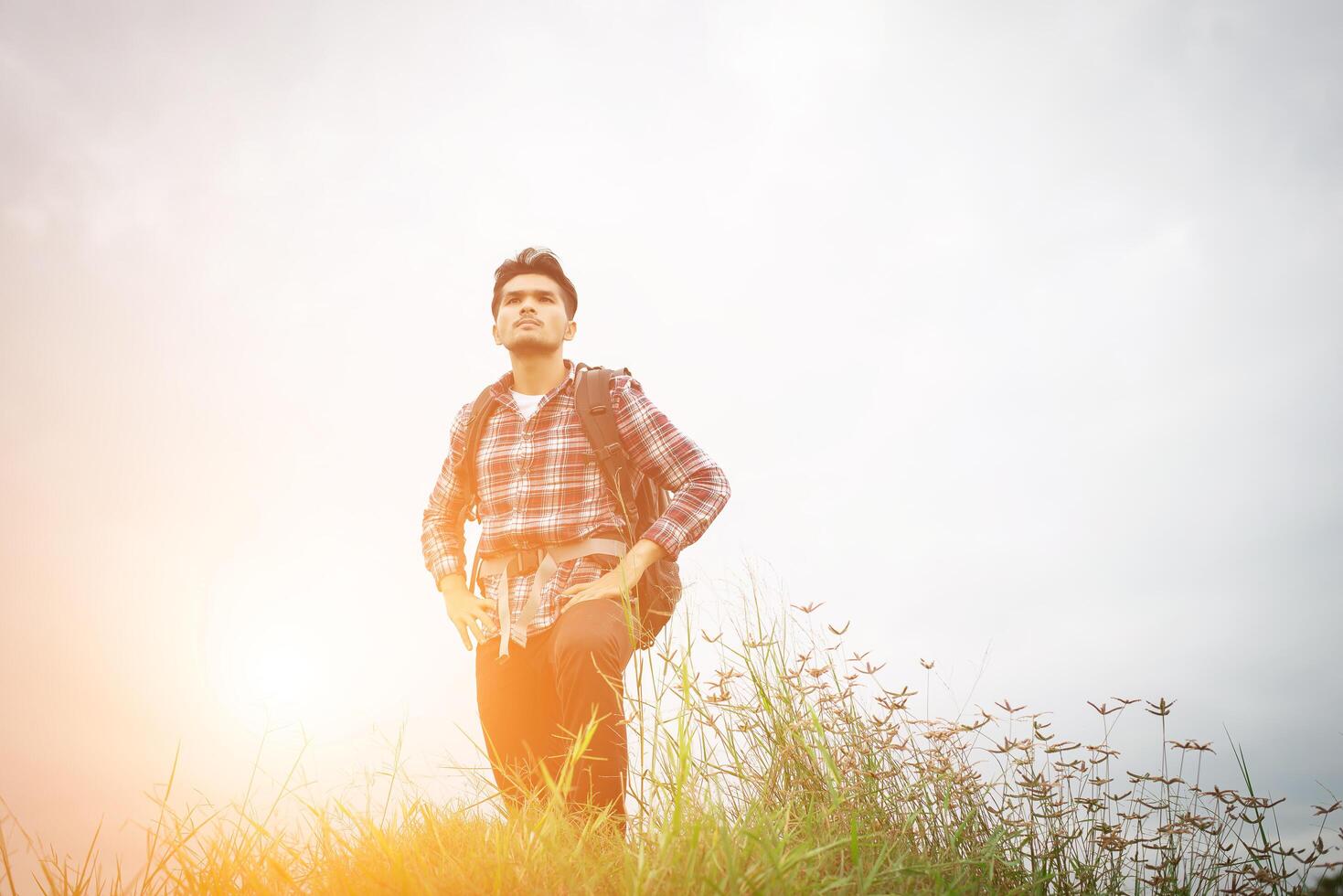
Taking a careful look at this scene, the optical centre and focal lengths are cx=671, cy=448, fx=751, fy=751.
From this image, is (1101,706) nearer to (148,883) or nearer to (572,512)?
(572,512)

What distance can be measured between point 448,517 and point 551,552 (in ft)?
3.02

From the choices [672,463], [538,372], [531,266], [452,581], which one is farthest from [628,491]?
[531,266]

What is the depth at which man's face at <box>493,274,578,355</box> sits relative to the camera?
373cm

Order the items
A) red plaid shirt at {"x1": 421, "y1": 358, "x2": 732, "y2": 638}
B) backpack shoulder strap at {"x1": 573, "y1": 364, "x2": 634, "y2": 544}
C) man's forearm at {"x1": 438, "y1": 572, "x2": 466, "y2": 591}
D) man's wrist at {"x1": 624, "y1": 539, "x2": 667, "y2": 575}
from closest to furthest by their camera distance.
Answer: man's wrist at {"x1": 624, "y1": 539, "x2": 667, "y2": 575}
red plaid shirt at {"x1": 421, "y1": 358, "x2": 732, "y2": 638}
backpack shoulder strap at {"x1": 573, "y1": 364, "x2": 634, "y2": 544}
man's forearm at {"x1": 438, "y1": 572, "x2": 466, "y2": 591}

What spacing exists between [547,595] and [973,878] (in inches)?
73.4

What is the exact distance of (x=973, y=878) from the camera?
2.58 m

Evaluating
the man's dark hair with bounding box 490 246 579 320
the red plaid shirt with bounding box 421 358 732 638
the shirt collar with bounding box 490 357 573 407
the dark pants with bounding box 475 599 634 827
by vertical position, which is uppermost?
the man's dark hair with bounding box 490 246 579 320

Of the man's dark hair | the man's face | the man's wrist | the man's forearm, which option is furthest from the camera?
the man's dark hair

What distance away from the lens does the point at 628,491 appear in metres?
3.36

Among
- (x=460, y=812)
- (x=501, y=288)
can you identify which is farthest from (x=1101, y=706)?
(x=501, y=288)

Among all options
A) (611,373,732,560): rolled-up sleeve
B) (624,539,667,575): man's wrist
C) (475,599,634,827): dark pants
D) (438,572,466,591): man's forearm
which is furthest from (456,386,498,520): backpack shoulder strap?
(624,539,667,575): man's wrist

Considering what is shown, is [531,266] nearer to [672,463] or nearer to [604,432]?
[604,432]

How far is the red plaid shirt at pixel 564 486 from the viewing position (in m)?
3.18

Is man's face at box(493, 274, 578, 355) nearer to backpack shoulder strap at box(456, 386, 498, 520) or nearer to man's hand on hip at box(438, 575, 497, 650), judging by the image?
backpack shoulder strap at box(456, 386, 498, 520)
